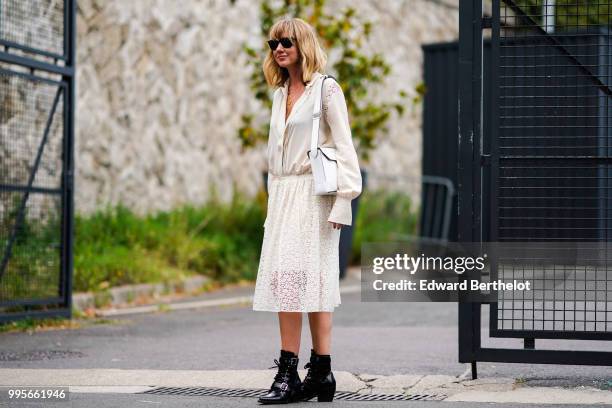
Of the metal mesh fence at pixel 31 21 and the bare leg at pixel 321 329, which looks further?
the metal mesh fence at pixel 31 21

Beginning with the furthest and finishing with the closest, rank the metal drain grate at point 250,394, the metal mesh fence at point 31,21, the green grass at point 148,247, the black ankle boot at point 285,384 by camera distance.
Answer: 1. the green grass at point 148,247
2. the metal mesh fence at point 31,21
3. the metal drain grate at point 250,394
4. the black ankle boot at point 285,384

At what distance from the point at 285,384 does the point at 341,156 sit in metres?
1.17

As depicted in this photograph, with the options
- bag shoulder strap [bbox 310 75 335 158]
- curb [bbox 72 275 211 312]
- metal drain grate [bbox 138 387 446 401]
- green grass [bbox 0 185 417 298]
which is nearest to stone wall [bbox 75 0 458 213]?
green grass [bbox 0 185 417 298]

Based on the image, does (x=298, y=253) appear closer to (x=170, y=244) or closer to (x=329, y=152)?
(x=329, y=152)

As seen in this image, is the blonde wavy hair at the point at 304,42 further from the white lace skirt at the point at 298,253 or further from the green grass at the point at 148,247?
the green grass at the point at 148,247

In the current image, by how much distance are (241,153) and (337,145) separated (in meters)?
9.83

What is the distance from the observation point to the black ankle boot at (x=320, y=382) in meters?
5.81

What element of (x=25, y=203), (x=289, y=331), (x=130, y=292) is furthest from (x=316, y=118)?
(x=130, y=292)

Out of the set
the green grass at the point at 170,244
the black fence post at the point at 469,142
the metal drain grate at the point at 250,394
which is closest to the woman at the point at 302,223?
the metal drain grate at the point at 250,394

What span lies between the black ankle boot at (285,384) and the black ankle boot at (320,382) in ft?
0.16

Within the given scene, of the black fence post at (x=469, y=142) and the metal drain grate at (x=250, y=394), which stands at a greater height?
the black fence post at (x=469, y=142)

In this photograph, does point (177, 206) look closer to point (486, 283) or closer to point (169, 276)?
point (169, 276)

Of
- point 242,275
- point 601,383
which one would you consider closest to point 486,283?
point 601,383

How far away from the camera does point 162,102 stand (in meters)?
14.6
